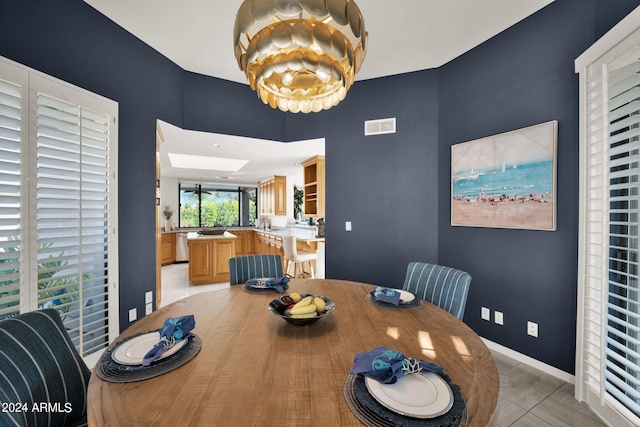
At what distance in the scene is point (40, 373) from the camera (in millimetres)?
904

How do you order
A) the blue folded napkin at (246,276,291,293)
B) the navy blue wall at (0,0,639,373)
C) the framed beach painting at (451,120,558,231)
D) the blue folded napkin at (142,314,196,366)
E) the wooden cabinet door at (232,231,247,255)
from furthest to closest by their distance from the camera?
the wooden cabinet door at (232,231,247,255) → the framed beach painting at (451,120,558,231) → the navy blue wall at (0,0,639,373) → the blue folded napkin at (246,276,291,293) → the blue folded napkin at (142,314,196,366)

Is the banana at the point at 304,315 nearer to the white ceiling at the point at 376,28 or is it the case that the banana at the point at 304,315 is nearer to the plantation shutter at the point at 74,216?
the plantation shutter at the point at 74,216

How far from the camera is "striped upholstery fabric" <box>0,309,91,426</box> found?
81cm

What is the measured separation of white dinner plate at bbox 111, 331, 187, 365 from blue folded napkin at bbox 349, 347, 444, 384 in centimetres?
65

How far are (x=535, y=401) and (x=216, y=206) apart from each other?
25.1ft

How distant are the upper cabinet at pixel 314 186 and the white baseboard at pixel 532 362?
2774mm

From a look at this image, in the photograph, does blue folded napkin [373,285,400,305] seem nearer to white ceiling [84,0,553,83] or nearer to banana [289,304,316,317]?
banana [289,304,316,317]

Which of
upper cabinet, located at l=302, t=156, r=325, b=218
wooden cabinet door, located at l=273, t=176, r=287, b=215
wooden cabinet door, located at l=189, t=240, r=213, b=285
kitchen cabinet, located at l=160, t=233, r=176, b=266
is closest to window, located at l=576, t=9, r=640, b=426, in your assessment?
upper cabinet, located at l=302, t=156, r=325, b=218

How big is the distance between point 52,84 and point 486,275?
145 inches

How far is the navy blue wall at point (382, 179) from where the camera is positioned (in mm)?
2910

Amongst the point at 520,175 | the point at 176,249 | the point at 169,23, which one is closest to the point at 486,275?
the point at 520,175

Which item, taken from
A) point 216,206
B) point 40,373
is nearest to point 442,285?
point 40,373

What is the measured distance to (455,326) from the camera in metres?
1.22

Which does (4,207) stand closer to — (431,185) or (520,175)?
(431,185)
